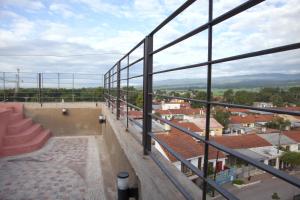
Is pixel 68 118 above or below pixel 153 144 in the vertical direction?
below

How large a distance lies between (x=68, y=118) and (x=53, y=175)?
15.2 feet

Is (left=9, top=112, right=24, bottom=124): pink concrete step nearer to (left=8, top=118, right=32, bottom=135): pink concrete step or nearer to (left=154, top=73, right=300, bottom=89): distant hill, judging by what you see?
(left=8, top=118, right=32, bottom=135): pink concrete step

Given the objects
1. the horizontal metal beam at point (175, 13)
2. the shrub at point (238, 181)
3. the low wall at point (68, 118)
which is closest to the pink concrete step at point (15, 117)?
the low wall at point (68, 118)

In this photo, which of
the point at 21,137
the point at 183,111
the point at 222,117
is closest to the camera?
the point at 222,117

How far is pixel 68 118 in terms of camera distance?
8.74 m

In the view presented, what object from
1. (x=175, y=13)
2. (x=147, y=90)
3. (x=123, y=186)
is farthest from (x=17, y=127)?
(x=175, y=13)

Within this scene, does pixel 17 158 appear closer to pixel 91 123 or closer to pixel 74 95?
pixel 91 123

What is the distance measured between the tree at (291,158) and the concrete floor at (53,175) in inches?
113

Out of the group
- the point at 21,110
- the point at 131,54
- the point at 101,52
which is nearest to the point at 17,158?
the point at 21,110

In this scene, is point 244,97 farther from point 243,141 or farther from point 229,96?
point 243,141

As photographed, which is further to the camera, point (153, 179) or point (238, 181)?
point (153, 179)

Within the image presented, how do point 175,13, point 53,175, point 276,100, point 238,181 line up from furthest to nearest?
point 53,175, point 175,13, point 238,181, point 276,100

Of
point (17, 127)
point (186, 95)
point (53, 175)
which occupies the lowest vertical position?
point (53, 175)

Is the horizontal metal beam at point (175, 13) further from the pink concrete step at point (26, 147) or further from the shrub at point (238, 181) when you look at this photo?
the pink concrete step at point (26, 147)
